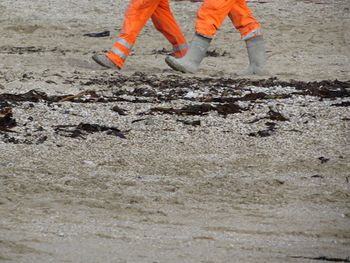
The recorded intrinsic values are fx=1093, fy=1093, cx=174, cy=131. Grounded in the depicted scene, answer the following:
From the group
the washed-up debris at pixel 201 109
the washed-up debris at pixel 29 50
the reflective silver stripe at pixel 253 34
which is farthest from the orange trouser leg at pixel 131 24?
the washed-up debris at pixel 201 109

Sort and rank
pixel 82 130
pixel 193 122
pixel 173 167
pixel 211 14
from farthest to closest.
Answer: pixel 211 14
pixel 193 122
pixel 82 130
pixel 173 167

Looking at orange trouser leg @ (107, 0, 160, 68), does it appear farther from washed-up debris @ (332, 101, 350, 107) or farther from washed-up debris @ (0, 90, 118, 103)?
washed-up debris @ (332, 101, 350, 107)

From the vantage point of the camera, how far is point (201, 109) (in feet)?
27.6

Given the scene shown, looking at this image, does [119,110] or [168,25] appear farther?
[168,25]

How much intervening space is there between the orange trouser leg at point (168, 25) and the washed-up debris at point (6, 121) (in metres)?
3.28

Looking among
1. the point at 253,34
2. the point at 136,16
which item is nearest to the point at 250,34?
the point at 253,34

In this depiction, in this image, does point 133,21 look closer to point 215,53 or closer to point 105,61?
point 105,61

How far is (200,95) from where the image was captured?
916 cm

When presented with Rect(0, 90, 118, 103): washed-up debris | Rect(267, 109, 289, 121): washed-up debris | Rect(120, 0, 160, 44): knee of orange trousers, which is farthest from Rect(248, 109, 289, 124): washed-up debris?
Rect(120, 0, 160, 44): knee of orange trousers

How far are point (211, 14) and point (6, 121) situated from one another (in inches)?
117

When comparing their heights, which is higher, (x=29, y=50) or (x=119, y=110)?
(x=119, y=110)

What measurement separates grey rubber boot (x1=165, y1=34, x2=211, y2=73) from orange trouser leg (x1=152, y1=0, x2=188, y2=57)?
2.17 feet

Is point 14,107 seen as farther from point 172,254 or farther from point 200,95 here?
point 172,254

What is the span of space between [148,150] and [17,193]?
1383mm
